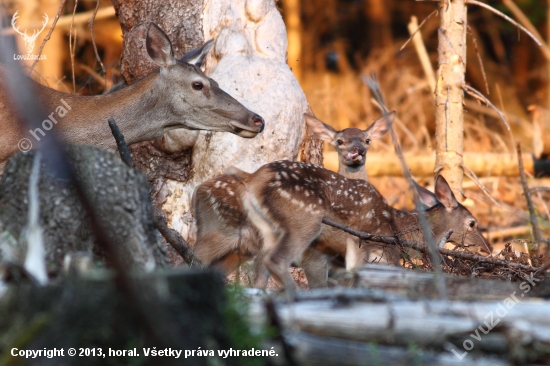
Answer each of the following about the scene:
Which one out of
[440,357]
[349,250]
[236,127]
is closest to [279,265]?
[349,250]

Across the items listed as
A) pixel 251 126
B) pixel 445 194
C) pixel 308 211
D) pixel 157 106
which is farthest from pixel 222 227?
pixel 445 194

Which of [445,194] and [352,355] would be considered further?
[445,194]

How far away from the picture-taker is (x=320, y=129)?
7262 millimetres

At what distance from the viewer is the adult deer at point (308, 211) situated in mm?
5441

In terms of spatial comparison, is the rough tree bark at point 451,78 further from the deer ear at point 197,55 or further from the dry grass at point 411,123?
the deer ear at point 197,55

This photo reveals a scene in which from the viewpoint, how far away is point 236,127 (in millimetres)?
6238

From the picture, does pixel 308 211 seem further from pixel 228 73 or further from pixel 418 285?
pixel 418 285

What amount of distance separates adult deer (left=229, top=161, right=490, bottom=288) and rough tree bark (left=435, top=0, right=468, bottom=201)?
54cm

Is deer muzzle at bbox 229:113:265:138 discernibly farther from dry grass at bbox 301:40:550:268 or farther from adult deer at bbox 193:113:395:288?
dry grass at bbox 301:40:550:268

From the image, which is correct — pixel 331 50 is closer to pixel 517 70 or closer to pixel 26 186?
pixel 517 70

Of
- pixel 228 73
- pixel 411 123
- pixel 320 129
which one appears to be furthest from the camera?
pixel 411 123

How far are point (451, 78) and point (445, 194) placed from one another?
103cm

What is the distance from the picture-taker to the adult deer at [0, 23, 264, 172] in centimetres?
613

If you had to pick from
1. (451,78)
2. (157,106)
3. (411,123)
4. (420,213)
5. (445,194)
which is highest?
(411,123)
